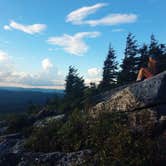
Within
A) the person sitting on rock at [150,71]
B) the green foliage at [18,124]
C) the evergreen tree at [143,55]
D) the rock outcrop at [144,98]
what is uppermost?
the evergreen tree at [143,55]

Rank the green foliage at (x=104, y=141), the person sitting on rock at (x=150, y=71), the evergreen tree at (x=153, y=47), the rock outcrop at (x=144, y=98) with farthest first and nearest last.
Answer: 1. the evergreen tree at (x=153, y=47)
2. the person sitting on rock at (x=150, y=71)
3. the rock outcrop at (x=144, y=98)
4. the green foliage at (x=104, y=141)

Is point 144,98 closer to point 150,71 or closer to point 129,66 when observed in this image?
point 150,71

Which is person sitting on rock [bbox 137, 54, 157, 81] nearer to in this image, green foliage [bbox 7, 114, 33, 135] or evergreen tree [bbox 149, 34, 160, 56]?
green foliage [bbox 7, 114, 33, 135]

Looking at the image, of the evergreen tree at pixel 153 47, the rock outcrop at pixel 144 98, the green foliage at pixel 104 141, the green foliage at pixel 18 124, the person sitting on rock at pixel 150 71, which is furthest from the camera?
the evergreen tree at pixel 153 47

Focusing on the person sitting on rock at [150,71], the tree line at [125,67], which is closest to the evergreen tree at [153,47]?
the tree line at [125,67]

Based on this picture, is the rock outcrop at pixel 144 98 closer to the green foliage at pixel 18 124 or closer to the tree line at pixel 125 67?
the green foliage at pixel 18 124

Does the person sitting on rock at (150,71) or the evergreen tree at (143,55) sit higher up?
the evergreen tree at (143,55)

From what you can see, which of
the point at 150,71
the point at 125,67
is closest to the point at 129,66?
the point at 125,67

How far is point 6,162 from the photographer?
35.7 ft

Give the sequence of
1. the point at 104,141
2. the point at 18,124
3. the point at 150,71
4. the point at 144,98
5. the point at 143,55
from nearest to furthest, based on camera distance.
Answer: the point at 104,141
the point at 144,98
the point at 150,71
the point at 18,124
the point at 143,55

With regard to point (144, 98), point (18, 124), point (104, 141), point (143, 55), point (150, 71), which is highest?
point (143, 55)

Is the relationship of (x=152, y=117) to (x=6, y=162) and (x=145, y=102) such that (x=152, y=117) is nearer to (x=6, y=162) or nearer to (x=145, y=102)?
(x=145, y=102)

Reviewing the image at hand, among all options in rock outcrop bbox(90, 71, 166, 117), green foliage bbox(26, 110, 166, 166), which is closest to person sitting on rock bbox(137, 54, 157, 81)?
rock outcrop bbox(90, 71, 166, 117)

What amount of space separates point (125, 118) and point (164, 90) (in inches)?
80.9
